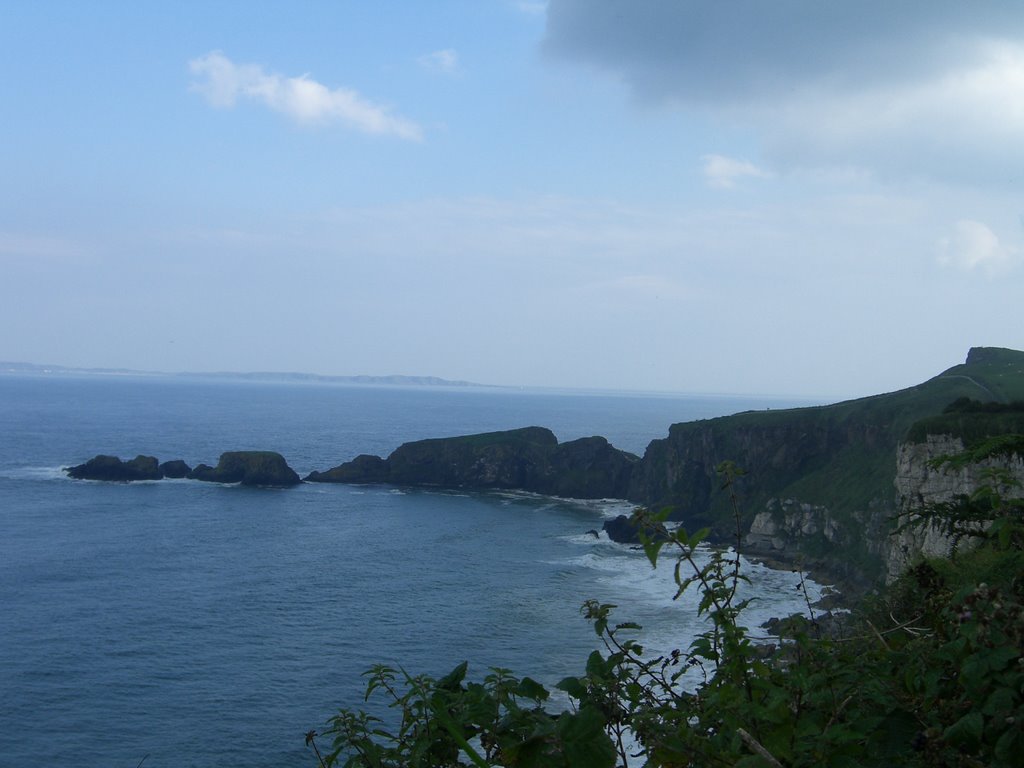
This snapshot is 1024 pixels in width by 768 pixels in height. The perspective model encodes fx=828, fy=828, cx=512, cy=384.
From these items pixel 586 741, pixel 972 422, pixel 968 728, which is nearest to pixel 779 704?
pixel 968 728

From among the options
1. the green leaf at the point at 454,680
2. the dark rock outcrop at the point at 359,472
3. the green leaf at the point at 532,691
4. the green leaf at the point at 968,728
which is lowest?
the dark rock outcrop at the point at 359,472

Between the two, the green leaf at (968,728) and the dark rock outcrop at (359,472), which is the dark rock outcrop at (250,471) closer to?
the dark rock outcrop at (359,472)

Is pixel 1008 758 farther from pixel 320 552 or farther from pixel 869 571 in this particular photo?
pixel 320 552

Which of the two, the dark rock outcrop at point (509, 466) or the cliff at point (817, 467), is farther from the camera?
the dark rock outcrop at point (509, 466)

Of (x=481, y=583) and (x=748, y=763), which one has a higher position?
(x=748, y=763)

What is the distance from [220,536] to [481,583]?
27486mm

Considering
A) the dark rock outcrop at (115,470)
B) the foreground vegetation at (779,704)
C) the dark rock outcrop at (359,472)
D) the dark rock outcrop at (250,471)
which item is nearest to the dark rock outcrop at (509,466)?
the dark rock outcrop at (359,472)

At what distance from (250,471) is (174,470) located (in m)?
9.65

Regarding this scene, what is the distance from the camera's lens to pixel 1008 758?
2.76 meters

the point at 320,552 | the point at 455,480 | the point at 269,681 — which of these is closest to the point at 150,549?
the point at 320,552

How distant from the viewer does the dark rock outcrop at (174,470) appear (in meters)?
104

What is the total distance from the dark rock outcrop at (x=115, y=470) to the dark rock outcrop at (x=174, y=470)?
1534mm

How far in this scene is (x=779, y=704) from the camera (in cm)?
330

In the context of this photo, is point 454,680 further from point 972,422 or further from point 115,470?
point 115,470
